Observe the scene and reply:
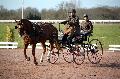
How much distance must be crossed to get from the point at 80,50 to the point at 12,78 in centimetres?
453

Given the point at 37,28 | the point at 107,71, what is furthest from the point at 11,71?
the point at 107,71

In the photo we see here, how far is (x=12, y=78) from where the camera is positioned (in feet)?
33.0

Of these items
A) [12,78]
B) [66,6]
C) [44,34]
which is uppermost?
[66,6]

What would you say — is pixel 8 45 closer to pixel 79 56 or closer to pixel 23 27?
pixel 79 56

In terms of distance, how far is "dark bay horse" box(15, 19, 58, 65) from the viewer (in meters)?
12.6

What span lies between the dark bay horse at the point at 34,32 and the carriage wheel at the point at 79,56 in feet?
3.33

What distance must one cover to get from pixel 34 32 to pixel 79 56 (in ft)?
7.28

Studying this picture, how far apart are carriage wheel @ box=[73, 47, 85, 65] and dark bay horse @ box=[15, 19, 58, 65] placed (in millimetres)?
1014

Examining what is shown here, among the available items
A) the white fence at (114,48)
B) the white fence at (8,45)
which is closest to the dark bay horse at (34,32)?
the white fence at (114,48)

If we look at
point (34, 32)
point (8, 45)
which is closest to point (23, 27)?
point (34, 32)

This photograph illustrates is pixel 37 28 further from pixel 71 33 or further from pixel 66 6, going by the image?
pixel 66 6

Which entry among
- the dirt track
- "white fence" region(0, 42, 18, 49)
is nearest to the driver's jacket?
the dirt track

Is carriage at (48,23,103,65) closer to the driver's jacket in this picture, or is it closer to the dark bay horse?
the driver's jacket

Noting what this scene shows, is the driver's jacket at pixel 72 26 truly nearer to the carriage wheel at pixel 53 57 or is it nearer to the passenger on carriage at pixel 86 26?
the passenger on carriage at pixel 86 26
